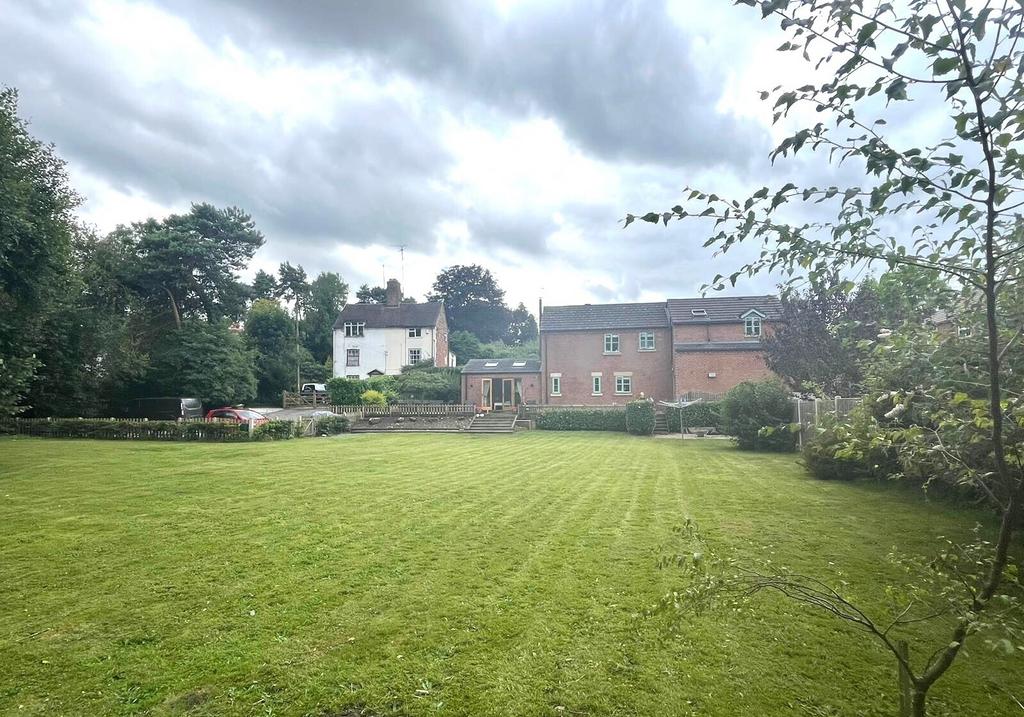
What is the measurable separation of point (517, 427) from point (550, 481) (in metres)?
19.4

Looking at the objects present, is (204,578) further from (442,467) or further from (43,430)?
(43,430)

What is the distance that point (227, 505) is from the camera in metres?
9.05

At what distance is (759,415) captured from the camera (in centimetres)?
1912

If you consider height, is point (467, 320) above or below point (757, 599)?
above

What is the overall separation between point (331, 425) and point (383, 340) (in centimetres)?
A: 2625

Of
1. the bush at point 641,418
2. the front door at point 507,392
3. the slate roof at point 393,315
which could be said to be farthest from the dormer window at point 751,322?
the slate roof at point 393,315

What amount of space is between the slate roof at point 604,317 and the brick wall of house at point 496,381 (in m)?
4.08

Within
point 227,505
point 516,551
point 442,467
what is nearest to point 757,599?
point 516,551

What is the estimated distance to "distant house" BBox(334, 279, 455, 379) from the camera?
5250cm

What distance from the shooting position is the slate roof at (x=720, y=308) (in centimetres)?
3684

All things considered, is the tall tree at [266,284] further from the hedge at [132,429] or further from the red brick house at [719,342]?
the red brick house at [719,342]

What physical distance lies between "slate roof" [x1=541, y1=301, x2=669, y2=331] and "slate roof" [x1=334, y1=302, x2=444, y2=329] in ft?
53.1

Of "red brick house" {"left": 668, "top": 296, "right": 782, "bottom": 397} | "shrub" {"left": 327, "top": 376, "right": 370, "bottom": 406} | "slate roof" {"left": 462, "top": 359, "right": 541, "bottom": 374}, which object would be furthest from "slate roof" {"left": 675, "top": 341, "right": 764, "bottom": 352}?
"shrub" {"left": 327, "top": 376, "right": 370, "bottom": 406}

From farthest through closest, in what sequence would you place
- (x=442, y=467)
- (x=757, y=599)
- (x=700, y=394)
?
(x=700, y=394) → (x=442, y=467) → (x=757, y=599)
